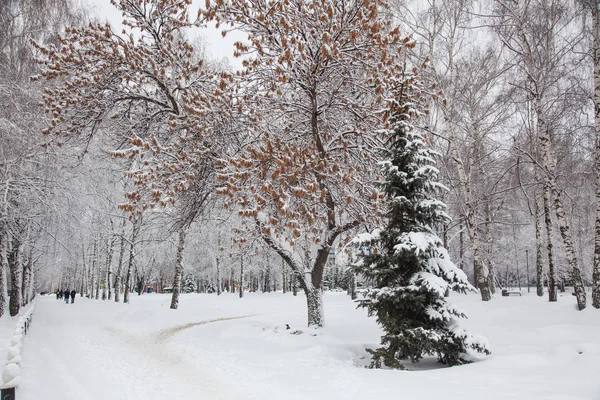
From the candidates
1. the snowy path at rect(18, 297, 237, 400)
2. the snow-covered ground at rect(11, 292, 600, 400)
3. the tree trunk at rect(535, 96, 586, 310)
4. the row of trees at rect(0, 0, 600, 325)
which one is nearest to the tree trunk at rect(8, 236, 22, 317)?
the row of trees at rect(0, 0, 600, 325)

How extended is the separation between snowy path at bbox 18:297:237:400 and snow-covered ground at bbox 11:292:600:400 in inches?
0.9

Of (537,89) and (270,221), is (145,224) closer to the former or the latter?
(270,221)

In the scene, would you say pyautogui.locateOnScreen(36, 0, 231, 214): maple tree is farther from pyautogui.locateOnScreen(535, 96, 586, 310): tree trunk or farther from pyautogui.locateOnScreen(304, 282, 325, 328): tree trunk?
pyautogui.locateOnScreen(535, 96, 586, 310): tree trunk

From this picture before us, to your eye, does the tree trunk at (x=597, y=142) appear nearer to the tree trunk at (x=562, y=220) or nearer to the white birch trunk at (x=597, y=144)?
the white birch trunk at (x=597, y=144)

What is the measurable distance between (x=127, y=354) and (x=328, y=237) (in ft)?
19.5

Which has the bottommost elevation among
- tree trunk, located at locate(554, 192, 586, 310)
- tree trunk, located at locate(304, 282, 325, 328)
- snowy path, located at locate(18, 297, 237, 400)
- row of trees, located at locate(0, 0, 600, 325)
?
snowy path, located at locate(18, 297, 237, 400)

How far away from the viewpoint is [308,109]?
1000 cm

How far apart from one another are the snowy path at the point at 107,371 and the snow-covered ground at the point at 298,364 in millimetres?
22

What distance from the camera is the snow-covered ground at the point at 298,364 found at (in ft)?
18.4

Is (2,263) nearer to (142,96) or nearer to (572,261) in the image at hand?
(142,96)

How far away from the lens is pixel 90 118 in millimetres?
11180

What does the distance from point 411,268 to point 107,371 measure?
6.47 metres

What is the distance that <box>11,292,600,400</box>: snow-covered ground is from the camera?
561 cm

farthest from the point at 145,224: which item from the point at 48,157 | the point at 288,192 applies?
the point at 288,192
